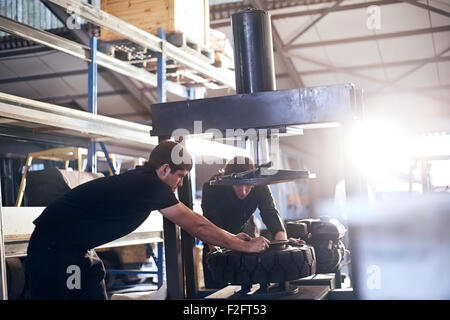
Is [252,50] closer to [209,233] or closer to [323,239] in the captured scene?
[209,233]

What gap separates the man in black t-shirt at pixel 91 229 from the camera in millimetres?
2770

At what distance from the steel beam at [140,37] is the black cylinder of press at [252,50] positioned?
2074 millimetres

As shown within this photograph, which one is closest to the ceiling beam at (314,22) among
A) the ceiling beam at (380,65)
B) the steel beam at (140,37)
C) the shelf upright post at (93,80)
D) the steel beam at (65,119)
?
the ceiling beam at (380,65)

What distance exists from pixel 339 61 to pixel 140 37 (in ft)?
29.6

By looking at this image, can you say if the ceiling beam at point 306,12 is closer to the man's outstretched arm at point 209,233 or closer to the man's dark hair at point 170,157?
the man's dark hair at point 170,157

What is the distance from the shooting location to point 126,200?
9.26 feet

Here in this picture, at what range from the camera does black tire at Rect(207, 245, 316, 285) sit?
2.72m

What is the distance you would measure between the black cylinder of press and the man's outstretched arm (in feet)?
2.57

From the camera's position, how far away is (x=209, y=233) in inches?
112

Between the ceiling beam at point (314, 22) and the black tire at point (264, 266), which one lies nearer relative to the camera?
the black tire at point (264, 266)

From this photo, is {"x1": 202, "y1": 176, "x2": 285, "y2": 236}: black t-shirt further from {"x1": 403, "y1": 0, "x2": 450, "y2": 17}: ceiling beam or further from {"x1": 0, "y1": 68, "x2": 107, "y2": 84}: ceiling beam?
{"x1": 0, "y1": 68, "x2": 107, "y2": 84}: ceiling beam

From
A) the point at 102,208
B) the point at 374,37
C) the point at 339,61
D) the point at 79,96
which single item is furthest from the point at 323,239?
the point at 79,96

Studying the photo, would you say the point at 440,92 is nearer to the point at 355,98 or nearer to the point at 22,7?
the point at 22,7

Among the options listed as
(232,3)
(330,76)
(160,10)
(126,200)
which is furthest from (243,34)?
(330,76)
